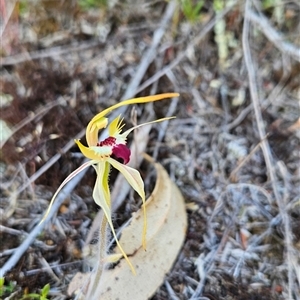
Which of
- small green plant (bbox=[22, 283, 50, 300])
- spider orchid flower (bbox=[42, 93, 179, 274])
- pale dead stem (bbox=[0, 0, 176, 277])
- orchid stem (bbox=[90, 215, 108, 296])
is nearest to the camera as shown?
spider orchid flower (bbox=[42, 93, 179, 274])

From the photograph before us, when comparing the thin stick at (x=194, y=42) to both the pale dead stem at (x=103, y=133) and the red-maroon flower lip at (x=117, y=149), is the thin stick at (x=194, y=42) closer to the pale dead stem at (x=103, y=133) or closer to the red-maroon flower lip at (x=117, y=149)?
the pale dead stem at (x=103, y=133)

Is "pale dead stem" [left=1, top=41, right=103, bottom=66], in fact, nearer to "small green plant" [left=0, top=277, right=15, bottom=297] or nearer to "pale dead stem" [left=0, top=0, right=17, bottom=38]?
"pale dead stem" [left=0, top=0, right=17, bottom=38]

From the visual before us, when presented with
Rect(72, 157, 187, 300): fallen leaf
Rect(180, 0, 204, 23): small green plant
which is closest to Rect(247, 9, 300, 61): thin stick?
Rect(180, 0, 204, 23): small green plant

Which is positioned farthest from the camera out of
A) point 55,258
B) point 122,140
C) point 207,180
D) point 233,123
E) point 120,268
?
point 233,123

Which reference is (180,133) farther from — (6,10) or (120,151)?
(6,10)

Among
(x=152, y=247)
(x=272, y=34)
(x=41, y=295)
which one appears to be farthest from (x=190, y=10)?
(x=41, y=295)

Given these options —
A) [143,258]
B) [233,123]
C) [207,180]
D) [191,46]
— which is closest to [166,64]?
[191,46]

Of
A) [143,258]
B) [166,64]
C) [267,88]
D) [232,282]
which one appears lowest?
[232,282]

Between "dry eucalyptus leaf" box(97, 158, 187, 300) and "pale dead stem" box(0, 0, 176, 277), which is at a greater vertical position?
"pale dead stem" box(0, 0, 176, 277)

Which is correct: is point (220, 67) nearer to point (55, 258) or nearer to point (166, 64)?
point (166, 64)
